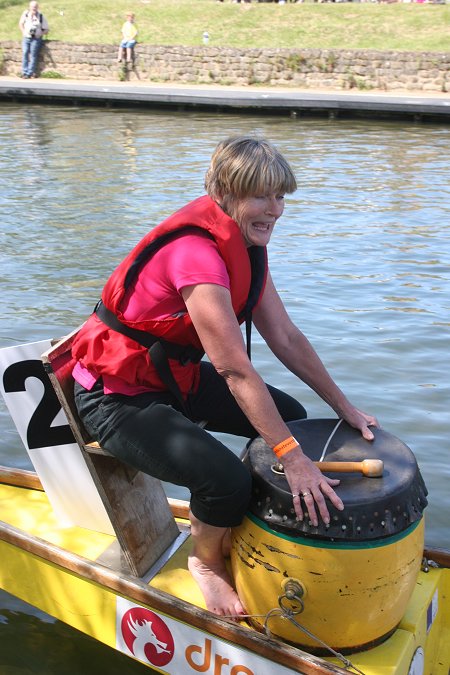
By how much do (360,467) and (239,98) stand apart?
65.9 feet

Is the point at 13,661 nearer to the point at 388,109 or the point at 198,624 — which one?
the point at 198,624

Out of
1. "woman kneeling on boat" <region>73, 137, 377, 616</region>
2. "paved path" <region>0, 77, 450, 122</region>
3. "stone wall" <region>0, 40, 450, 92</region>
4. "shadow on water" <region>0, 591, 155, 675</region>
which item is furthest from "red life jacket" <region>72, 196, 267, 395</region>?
"stone wall" <region>0, 40, 450, 92</region>

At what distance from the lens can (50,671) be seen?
3939 millimetres

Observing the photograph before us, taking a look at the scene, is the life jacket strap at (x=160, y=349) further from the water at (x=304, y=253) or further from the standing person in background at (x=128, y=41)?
the standing person in background at (x=128, y=41)

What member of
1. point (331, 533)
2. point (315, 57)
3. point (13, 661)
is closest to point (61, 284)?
point (13, 661)

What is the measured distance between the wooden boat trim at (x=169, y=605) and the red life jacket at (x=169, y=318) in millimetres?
739

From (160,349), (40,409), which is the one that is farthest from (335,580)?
(40,409)

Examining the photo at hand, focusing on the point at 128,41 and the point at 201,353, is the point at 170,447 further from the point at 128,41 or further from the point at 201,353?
the point at 128,41

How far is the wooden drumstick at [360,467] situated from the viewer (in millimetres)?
2977

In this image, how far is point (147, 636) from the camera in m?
3.40

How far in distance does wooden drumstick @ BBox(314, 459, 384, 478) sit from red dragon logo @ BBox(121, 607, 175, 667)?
2.89ft

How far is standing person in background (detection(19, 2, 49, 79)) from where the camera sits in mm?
26922

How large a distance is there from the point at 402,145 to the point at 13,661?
592 inches

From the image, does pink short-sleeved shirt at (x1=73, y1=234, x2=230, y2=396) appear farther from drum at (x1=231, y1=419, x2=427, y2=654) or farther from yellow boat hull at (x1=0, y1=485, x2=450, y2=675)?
yellow boat hull at (x1=0, y1=485, x2=450, y2=675)
